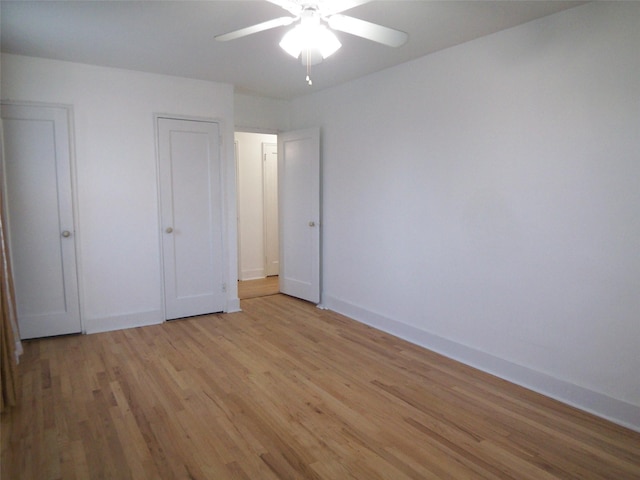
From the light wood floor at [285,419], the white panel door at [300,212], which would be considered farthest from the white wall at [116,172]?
the white panel door at [300,212]

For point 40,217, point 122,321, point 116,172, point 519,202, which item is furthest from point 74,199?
point 519,202

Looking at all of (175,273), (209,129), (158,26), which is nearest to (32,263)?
(175,273)

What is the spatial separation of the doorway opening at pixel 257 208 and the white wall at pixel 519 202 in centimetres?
248

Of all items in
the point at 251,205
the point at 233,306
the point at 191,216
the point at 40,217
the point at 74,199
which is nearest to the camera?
the point at 40,217

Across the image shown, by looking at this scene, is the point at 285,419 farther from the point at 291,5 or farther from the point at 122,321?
the point at 122,321

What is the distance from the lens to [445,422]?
2.46m

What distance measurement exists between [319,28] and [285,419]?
2286mm

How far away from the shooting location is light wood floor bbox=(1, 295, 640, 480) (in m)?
2.05

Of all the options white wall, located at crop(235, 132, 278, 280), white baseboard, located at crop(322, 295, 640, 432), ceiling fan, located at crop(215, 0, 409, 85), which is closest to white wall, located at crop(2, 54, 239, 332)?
white wall, located at crop(235, 132, 278, 280)

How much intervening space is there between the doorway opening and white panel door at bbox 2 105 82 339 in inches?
104

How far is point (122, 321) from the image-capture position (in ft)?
13.5

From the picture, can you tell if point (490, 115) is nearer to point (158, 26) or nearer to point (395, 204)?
point (395, 204)

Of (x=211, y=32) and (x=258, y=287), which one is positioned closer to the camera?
(x=211, y=32)

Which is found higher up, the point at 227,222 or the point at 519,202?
the point at 519,202
